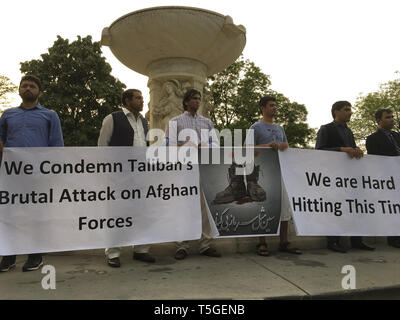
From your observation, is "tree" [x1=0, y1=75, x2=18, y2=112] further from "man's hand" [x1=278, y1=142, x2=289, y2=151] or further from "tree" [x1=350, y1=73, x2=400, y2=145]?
"tree" [x1=350, y1=73, x2=400, y2=145]

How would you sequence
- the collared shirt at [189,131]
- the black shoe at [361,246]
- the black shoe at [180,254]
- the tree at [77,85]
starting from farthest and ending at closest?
the tree at [77,85]
the black shoe at [361,246]
the collared shirt at [189,131]
the black shoe at [180,254]

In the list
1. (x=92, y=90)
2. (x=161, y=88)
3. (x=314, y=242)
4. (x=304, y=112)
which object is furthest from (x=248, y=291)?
(x=304, y=112)

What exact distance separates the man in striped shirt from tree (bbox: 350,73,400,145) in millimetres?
31705

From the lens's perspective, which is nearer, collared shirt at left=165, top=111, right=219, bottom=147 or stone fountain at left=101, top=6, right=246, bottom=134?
collared shirt at left=165, top=111, right=219, bottom=147

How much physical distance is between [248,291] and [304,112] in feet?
109

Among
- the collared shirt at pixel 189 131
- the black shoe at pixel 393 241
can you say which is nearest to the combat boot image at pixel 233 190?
the collared shirt at pixel 189 131

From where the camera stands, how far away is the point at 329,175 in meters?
3.79

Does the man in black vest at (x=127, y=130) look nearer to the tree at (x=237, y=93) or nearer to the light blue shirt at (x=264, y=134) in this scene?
the light blue shirt at (x=264, y=134)

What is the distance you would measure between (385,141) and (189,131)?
2.84 metres

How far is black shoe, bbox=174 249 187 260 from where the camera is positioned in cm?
338

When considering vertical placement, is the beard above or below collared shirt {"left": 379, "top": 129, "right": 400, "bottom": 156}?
above

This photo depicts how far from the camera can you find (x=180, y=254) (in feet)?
11.2

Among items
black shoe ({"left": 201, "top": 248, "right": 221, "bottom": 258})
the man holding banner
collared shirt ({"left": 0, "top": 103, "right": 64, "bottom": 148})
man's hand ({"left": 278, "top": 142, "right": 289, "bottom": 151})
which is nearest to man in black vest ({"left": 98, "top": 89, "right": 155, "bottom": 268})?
collared shirt ({"left": 0, "top": 103, "right": 64, "bottom": 148})

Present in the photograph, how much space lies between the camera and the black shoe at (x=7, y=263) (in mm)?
2975
